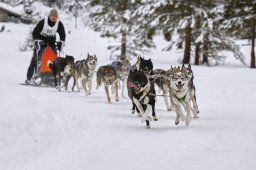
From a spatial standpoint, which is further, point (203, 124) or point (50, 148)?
point (203, 124)

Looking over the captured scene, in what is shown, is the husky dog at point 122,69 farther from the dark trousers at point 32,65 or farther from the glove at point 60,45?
the dark trousers at point 32,65

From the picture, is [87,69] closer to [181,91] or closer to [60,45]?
[60,45]

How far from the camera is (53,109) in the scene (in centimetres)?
773

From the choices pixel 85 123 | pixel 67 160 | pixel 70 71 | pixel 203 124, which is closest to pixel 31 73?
pixel 70 71

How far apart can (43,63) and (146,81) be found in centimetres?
602

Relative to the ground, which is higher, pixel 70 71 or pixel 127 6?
pixel 127 6

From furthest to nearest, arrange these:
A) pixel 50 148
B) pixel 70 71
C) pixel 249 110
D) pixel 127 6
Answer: pixel 127 6 → pixel 70 71 → pixel 249 110 → pixel 50 148

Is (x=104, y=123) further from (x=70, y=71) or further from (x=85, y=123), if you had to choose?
(x=70, y=71)

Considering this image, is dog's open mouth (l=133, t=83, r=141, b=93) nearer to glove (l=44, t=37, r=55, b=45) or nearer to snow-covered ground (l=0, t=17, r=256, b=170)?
snow-covered ground (l=0, t=17, r=256, b=170)

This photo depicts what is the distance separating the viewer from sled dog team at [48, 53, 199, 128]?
23.4ft

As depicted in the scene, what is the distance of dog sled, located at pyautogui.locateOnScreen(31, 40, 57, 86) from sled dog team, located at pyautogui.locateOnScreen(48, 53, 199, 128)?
29 cm

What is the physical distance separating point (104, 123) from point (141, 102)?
75 cm

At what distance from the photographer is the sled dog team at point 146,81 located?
281 inches


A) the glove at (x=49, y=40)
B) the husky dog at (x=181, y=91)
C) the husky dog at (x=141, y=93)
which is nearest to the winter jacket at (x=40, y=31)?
the glove at (x=49, y=40)
